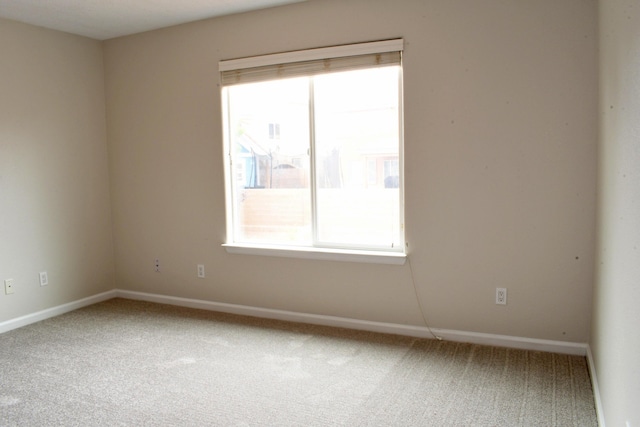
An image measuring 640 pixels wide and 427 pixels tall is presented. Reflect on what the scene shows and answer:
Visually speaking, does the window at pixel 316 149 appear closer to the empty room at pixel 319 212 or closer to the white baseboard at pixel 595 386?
the empty room at pixel 319 212

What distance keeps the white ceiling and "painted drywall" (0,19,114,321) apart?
249 mm

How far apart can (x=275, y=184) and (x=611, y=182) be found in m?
2.45

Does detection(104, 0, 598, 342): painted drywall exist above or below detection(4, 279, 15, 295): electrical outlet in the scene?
above

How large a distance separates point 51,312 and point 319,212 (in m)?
2.47

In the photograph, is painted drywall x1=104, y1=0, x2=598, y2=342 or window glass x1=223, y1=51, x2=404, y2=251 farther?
window glass x1=223, y1=51, x2=404, y2=251

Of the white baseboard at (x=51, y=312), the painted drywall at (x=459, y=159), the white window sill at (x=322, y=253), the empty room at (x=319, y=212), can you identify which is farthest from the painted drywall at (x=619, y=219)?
the white baseboard at (x=51, y=312)

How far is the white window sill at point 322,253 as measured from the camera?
3500mm

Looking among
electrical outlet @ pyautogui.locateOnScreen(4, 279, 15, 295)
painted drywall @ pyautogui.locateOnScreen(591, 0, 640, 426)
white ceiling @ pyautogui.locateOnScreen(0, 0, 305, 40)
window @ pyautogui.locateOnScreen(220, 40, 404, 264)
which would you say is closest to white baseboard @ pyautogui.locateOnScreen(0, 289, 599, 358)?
electrical outlet @ pyautogui.locateOnScreen(4, 279, 15, 295)

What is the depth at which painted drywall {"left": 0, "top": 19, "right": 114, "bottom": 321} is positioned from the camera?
12.8 ft

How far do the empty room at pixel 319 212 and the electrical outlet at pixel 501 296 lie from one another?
0.01m

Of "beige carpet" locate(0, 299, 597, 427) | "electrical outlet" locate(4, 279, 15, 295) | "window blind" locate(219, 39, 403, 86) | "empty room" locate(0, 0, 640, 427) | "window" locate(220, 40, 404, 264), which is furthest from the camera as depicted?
"electrical outlet" locate(4, 279, 15, 295)

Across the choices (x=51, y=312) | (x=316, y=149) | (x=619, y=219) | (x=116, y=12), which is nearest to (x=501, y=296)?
(x=619, y=219)

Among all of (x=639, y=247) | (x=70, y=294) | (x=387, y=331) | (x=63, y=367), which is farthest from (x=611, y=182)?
(x=70, y=294)

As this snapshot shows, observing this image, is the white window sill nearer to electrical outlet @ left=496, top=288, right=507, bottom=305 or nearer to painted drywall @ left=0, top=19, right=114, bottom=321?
electrical outlet @ left=496, top=288, right=507, bottom=305
